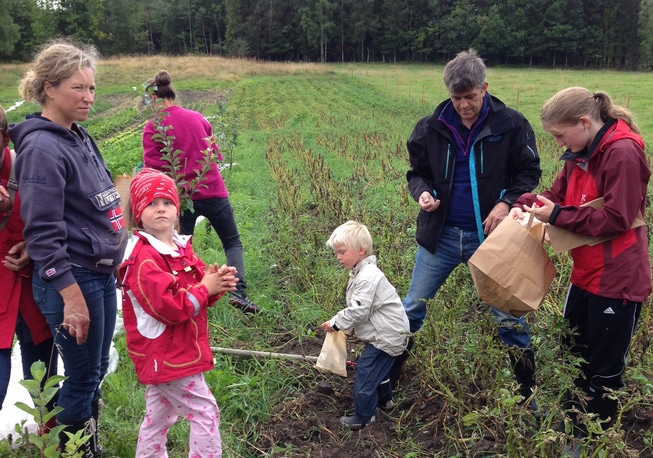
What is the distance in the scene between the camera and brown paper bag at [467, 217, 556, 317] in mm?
2514

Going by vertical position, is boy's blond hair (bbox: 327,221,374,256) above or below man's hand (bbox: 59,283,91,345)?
above

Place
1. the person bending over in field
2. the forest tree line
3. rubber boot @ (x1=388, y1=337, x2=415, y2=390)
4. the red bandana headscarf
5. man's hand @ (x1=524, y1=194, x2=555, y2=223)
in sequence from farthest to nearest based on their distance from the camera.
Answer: the forest tree line
the person bending over in field
rubber boot @ (x1=388, y1=337, x2=415, y2=390)
man's hand @ (x1=524, y1=194, x2=555, y2=223)
the red bandana headscarf

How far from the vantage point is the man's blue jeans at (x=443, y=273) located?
9.29 ft

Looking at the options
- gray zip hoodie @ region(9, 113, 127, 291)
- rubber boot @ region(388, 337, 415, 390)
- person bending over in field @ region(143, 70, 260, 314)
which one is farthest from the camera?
person bending over in field @ region(143, 70, 260, 314)

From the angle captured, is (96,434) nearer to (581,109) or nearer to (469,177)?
(469,177)

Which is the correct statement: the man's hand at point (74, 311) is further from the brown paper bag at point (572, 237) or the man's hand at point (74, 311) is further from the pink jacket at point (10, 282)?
the brown paper bag at point (572, 237)

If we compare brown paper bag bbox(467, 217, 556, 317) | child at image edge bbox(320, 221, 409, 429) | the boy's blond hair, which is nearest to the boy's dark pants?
child at image edge bbox(320, 221, 409, 429)

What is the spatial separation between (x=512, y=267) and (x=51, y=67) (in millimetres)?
2227

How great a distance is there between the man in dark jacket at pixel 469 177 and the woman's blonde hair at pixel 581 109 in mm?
377

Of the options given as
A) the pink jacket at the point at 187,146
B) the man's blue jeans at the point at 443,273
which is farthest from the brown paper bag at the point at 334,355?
the pink jacket at the point at 187,146

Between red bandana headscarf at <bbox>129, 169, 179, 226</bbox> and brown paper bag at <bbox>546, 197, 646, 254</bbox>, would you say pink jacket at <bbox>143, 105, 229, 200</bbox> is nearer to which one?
red bandana headscarf at <bbox>129, 169, 179, 226</bbox>

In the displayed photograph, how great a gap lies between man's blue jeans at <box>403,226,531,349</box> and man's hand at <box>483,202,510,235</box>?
16cm

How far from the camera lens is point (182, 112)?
4082 millimetres

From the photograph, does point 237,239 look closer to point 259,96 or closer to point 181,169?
point 181,169
